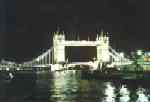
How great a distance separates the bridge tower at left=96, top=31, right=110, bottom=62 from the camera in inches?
5600

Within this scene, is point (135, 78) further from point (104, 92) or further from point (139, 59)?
point (104, 92)

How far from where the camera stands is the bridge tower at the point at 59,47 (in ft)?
472

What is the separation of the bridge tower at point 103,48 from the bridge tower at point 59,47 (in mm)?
8755

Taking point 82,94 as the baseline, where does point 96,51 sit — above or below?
above

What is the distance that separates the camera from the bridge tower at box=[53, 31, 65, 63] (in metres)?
144

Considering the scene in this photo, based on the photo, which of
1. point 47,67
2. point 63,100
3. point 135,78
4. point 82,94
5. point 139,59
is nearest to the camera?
point 63,100

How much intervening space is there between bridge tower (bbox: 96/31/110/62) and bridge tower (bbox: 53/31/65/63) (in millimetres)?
8755

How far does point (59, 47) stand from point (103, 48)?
10.9 metres

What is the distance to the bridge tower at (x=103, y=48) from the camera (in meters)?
142

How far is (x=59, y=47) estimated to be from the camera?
146500 millimetres

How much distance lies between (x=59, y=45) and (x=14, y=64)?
16033mm

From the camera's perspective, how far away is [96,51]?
150 m

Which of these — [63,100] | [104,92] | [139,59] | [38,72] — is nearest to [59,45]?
[38,72]

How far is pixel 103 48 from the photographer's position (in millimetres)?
144875
